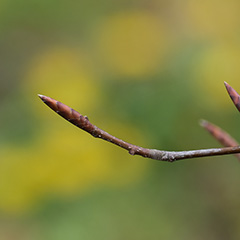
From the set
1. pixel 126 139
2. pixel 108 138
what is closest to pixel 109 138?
pixel 108 138

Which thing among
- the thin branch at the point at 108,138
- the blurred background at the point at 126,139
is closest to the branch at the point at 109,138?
the thin branch at the point at 108,138

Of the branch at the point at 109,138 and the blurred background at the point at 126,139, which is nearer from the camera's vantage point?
the branch at the point at 109,138

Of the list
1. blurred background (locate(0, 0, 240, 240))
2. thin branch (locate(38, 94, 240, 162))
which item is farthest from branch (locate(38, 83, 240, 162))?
blurred background (locate(0, 0, 240, 240))

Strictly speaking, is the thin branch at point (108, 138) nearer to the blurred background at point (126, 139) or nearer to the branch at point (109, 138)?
the branch at point (109, 138)

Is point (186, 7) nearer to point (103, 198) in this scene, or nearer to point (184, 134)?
point (184, 134)

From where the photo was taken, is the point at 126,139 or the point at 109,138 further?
the point at 126,139

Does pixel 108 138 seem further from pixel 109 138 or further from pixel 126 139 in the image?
pixel 126 139

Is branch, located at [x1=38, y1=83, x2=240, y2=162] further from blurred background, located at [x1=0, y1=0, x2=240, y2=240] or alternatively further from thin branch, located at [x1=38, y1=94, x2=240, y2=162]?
blurred background, located at [x1=0, y1=0, x2=240, y2=240]
